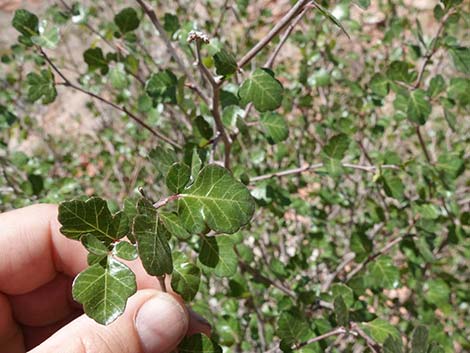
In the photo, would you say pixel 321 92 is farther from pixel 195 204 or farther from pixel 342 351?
pixel 195 204

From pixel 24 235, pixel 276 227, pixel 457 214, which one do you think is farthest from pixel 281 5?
pixel 24 235

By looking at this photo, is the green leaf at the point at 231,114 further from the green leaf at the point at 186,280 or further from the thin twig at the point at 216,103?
the green leaf at the point at 186,280

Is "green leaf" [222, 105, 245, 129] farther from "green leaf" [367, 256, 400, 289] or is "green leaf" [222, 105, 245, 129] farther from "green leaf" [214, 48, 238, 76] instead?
"green leaf" [367, 256, 400, 289]

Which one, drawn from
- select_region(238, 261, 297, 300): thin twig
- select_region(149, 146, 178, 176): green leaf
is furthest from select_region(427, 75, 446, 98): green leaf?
select_region(149, 146, 178, 176): green leaf

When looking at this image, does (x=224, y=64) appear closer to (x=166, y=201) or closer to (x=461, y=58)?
(x=166, y=201)

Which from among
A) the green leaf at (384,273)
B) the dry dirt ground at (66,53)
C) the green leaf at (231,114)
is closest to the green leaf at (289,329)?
the green leaf at (384,273)

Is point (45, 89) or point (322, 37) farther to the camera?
point (322, 37)

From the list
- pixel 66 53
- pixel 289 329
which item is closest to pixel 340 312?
pixel 289 329
